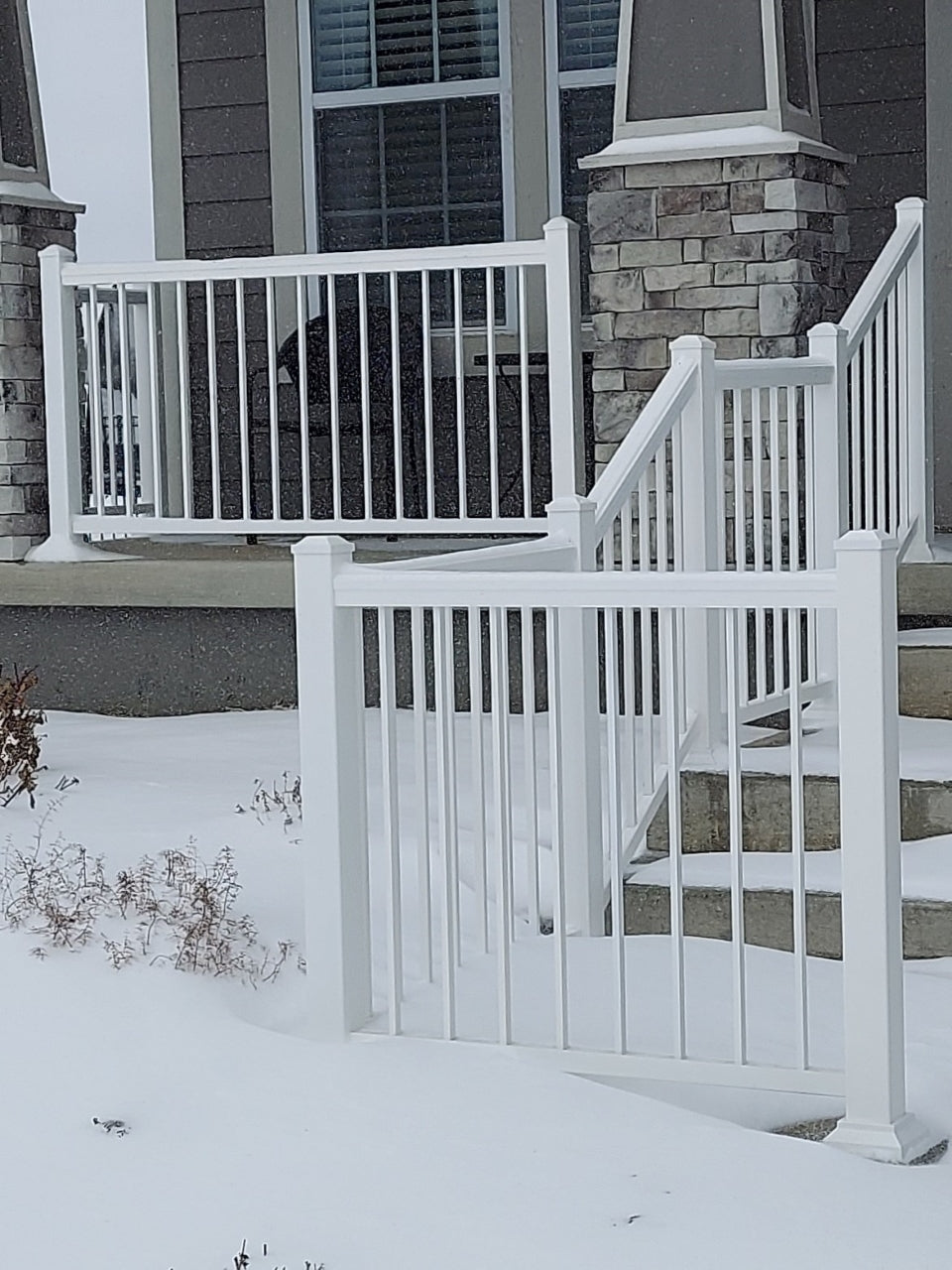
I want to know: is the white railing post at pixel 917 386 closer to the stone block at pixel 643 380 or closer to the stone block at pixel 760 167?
the stone block at pixel 760 167

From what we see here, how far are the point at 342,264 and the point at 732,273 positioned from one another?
1.21 metres

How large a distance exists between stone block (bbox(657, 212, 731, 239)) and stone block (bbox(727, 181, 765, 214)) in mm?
41

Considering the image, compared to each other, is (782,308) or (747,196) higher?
(747,196)

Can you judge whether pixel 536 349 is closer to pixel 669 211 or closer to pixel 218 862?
pixel 669 211

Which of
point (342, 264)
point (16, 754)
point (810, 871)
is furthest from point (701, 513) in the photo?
point (16, 754)

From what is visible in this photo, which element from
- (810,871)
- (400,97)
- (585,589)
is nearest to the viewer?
(585,589)

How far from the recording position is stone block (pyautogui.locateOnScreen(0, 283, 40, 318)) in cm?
694

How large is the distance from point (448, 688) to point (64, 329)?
11.1 feet

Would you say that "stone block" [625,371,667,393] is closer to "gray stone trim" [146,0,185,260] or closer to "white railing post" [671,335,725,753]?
"white railing post" [671,335,725,753]

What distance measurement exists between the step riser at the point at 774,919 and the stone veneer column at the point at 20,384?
3193 millimetres

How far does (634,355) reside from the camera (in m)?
6.18

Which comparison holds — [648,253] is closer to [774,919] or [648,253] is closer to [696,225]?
[696,225]

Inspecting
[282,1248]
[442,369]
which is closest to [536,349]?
[442,369]

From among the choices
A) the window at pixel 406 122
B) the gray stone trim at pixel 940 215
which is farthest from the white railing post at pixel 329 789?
the window at pixel 406 122
